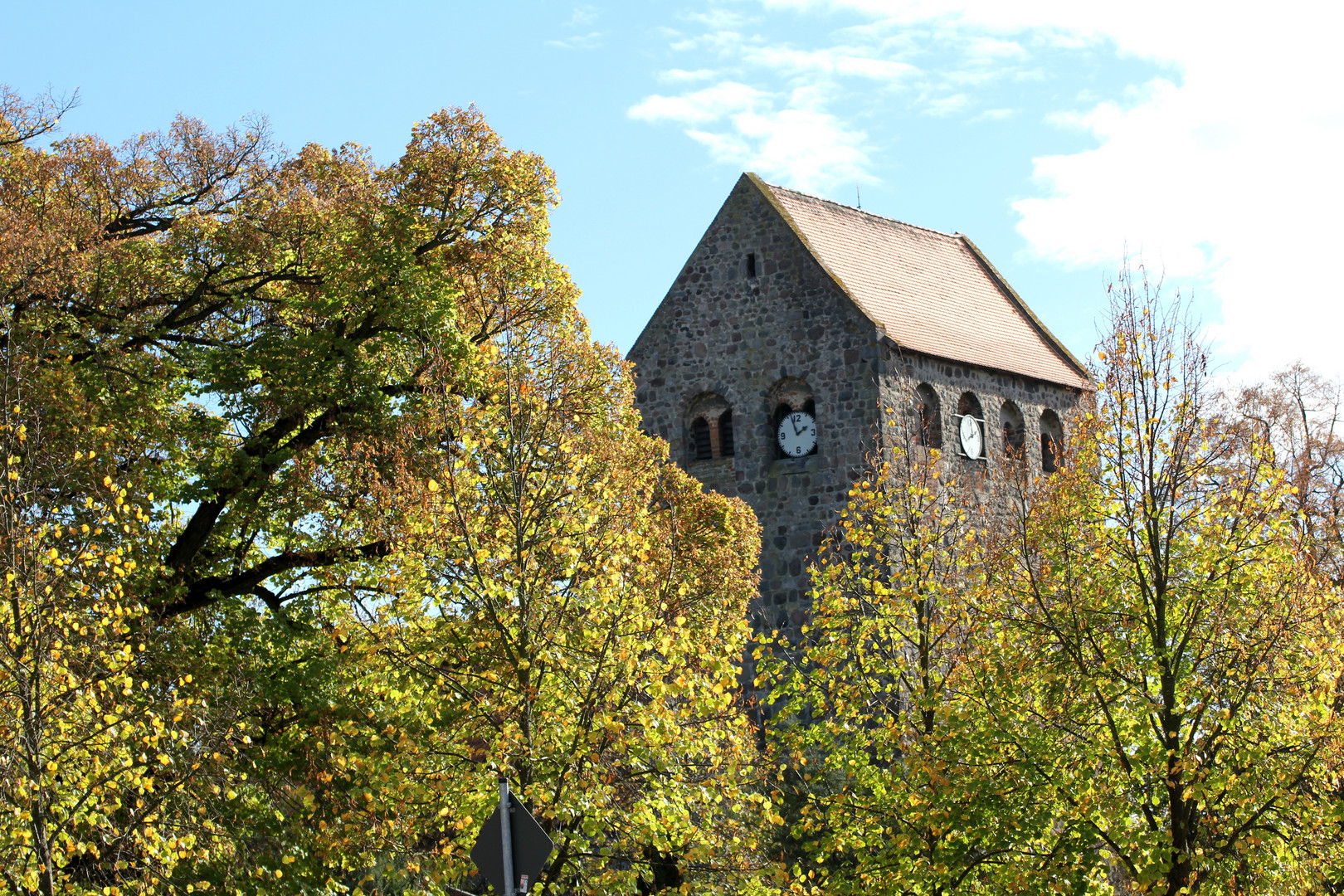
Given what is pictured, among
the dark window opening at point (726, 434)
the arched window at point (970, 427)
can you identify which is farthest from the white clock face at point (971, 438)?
the dark window opening at point (726, 434)

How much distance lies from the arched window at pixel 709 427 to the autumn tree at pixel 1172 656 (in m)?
15.3

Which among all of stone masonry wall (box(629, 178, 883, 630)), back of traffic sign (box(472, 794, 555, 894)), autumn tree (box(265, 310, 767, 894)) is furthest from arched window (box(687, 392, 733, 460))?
back of traffic sign (box(472, 794, 555, 894))

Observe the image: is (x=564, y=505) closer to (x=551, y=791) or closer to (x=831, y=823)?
(x=551, y=791)

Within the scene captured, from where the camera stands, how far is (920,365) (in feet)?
105

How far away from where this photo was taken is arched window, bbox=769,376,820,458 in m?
31.8

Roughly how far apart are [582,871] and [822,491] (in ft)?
55.5

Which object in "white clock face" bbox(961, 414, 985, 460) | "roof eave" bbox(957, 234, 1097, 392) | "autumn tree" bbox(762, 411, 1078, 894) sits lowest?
"autumn tree" bbox(762, 411, 1078, 894)

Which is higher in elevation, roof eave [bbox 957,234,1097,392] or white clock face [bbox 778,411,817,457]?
roof eave [bbox 957,234,1097,392]

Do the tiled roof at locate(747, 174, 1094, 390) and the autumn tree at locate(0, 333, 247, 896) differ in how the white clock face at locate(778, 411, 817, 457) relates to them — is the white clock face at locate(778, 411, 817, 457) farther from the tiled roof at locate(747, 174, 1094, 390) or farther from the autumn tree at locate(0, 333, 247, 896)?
the autumn tree at locate(0, 333, 247, 896)

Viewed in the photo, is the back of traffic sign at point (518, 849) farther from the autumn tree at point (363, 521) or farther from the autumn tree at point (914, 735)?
the autumn tree at point (914, 735)

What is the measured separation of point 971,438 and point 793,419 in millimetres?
3738

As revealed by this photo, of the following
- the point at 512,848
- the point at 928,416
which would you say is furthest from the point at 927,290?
the point at 512,848

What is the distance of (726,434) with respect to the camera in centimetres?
3316

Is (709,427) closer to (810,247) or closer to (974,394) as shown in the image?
(810,247)
